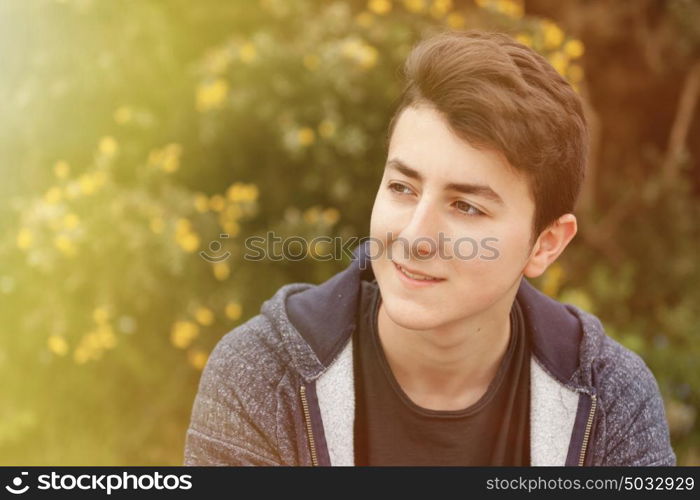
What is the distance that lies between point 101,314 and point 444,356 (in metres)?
1.69

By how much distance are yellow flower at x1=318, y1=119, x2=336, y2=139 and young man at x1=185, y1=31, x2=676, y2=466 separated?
112 centimetres

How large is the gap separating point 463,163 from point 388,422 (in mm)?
776

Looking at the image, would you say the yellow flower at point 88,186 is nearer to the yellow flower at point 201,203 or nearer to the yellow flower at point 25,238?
the yellow flower at point 25,238

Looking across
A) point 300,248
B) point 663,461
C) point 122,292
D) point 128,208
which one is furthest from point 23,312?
point 663,461

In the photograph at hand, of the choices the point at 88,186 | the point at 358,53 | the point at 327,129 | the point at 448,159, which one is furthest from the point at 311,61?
the point at 448,159

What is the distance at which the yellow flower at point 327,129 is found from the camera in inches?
132

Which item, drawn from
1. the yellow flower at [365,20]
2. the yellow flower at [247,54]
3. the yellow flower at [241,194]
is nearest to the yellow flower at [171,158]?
the yellow flower at [241,194]

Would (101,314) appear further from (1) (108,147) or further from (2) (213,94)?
(2) (213,94)

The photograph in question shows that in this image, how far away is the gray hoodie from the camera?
212 centimetres

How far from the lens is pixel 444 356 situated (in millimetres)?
2242

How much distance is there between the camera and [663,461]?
2.22 m

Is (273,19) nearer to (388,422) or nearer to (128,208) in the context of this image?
(128,208)

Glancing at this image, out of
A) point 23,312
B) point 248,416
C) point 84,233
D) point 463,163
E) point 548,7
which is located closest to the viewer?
point 463,163

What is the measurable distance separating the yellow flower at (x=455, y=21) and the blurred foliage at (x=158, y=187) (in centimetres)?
2
